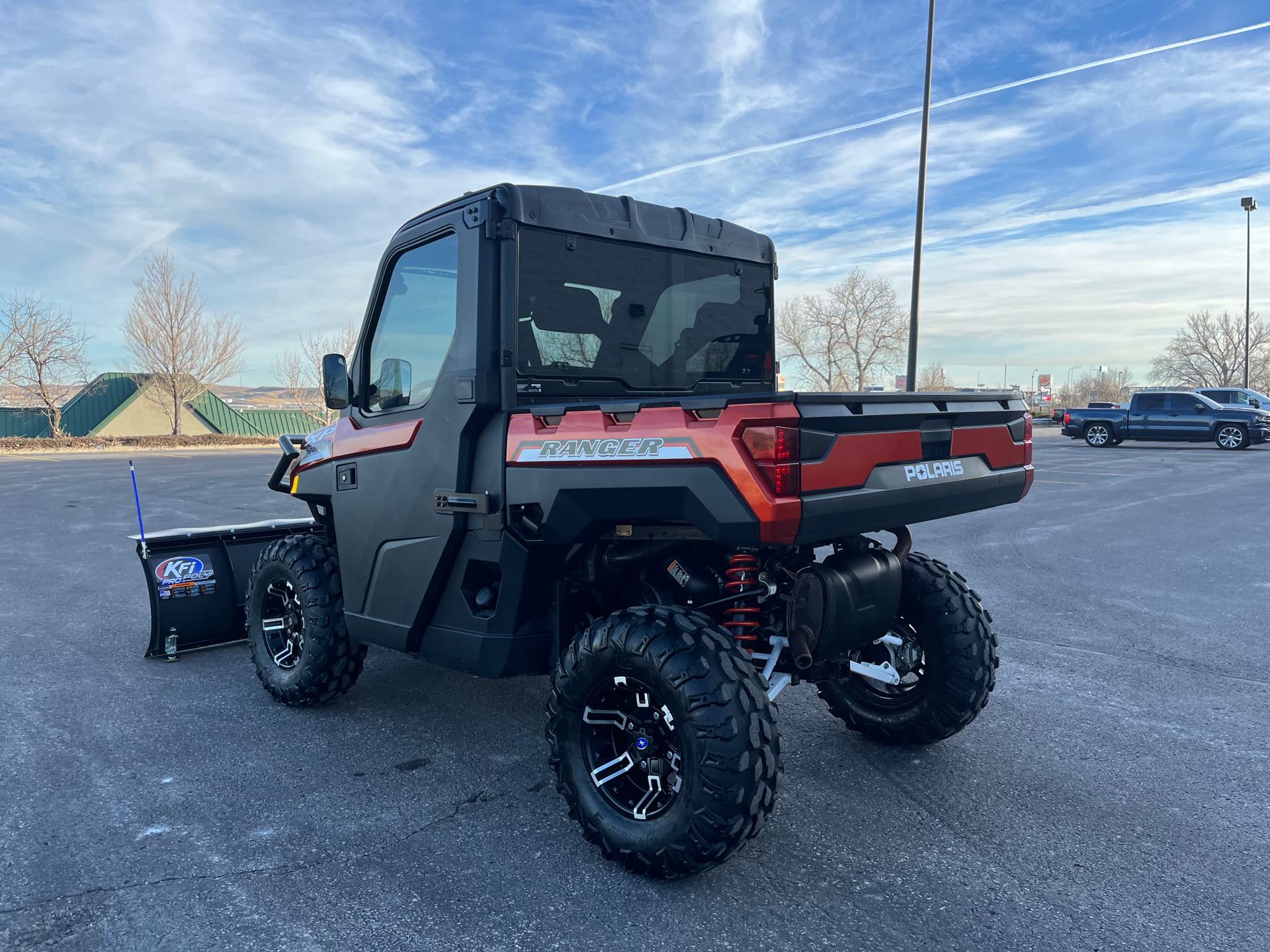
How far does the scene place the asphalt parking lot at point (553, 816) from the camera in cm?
277

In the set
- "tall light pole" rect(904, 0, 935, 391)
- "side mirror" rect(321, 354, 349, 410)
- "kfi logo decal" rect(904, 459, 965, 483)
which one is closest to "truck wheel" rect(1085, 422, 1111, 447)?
"tall light pole" rect(904, 0, 935, 391)

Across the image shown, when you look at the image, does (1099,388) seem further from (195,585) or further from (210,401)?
(195,585)

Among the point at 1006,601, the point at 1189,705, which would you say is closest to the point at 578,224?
the point at 1189,705

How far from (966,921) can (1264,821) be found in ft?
5.19

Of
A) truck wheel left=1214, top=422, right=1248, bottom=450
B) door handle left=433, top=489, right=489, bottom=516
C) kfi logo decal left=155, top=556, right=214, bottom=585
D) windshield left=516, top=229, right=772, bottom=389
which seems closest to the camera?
door handle left=433, top=489, right=489, bottom=516

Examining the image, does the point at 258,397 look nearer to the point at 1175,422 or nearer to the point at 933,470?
the point at 1175,422

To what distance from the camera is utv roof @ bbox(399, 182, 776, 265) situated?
12.3 ft

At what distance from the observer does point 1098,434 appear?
94.2 ft

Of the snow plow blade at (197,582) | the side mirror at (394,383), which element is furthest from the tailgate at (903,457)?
the snow plow blade at (197,582)

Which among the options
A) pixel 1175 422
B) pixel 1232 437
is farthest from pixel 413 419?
pixel 1175 422

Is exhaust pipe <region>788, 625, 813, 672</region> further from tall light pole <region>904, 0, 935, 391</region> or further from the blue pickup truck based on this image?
the blue pickup truck

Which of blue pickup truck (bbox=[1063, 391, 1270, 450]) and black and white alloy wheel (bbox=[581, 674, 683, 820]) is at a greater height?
blue pickup truck (bbox=[1063, 391, 1270, 450])

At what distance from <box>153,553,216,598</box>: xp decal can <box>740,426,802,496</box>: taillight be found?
4420 mm

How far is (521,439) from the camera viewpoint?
3.51 metres
